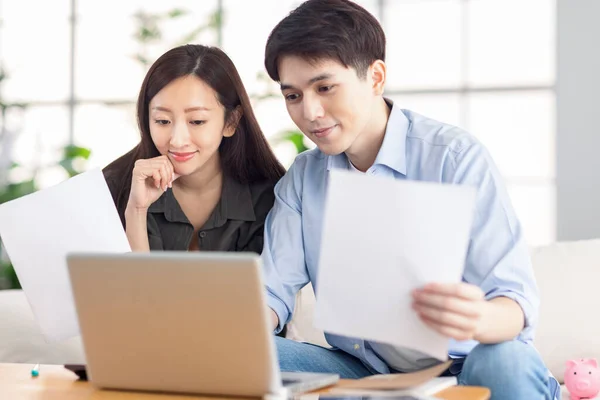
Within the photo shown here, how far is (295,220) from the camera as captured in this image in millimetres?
1855

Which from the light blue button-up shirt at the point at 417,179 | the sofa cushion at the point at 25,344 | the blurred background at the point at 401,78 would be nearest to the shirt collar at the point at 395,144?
the light blue button-up shirt at the point at 417,179

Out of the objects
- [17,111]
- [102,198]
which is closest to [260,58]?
[17,111]

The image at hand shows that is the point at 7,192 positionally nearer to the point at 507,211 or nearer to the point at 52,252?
A: the point at 52,252

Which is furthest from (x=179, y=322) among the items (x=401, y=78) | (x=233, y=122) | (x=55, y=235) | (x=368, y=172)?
(x=401, y=78)

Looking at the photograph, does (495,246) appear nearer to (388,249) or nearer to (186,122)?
(388,249)

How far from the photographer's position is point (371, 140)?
179cm

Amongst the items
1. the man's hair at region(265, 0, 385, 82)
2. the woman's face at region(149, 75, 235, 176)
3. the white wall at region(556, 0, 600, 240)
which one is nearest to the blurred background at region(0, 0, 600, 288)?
the white wall at region(556, 0, 600, 240)

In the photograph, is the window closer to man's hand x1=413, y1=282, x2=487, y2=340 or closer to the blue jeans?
the blue jeans

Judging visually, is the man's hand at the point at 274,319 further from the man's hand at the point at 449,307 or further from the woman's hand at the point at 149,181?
the man's hand at the point at 449,307

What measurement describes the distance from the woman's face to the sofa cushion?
52 centimetres

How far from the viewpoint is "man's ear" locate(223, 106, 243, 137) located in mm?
2137

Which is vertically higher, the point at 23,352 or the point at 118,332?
the point at 118,332

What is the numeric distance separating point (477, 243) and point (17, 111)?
4.73 meters

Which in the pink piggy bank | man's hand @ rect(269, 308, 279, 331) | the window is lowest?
the pink piggy bank
